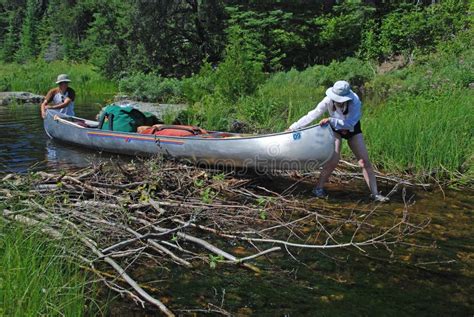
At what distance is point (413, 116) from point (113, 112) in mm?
4894

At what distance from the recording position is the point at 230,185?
21.5 ft

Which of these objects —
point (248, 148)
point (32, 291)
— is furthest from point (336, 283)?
point (248, 148)

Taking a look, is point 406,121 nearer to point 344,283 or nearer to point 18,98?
point 344,283

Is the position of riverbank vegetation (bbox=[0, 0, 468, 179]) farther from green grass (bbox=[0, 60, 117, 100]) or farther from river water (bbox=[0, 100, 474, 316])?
river water (bbox=[0, 100, 474, 316])

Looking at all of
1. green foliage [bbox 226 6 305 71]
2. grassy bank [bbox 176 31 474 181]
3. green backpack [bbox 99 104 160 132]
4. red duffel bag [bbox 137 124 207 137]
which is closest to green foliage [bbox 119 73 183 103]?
grassy bank [bbox 176 31 474 181]

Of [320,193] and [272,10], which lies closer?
[320,193]

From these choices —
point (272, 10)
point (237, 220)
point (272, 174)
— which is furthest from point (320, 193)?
point (272, 10)

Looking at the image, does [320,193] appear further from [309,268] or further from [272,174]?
[309,268]

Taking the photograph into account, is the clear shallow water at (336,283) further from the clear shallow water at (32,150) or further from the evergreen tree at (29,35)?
the evergreen tree at (29,35)

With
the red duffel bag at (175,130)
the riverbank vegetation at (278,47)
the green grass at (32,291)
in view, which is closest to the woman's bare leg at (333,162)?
the red duffel bag at (175,130)

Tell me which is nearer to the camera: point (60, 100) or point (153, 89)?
point (60, 100)

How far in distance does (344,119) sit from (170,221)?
245 cm

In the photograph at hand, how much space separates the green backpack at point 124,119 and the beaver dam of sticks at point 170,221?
227cm

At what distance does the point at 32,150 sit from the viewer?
32.9 ft
